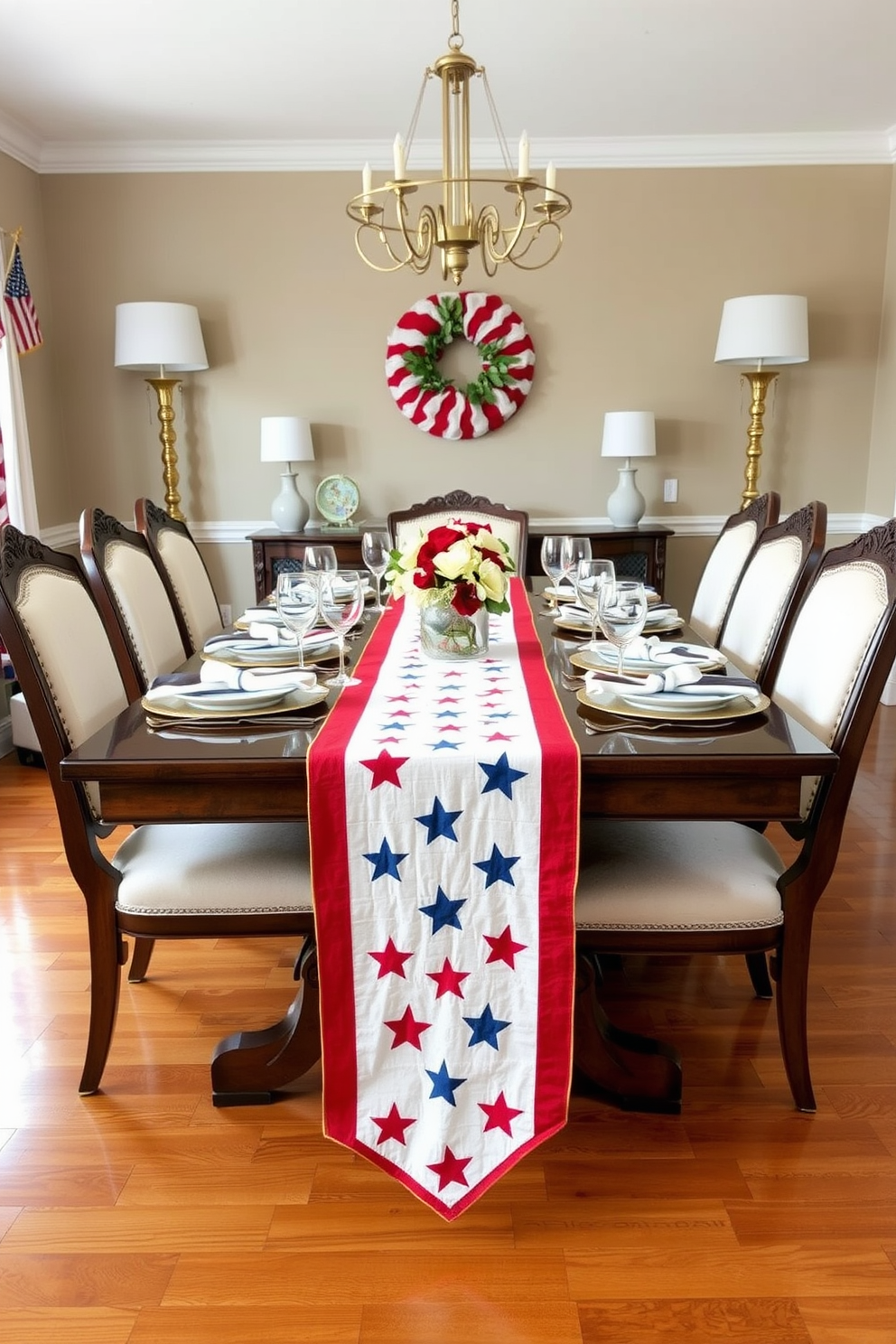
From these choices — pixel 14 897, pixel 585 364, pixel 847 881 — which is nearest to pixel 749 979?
pixel 847 881

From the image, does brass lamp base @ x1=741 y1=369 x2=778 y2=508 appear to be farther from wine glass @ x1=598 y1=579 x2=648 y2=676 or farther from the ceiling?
wine glass @ x1=598 y1=579 x2=648 y2=676

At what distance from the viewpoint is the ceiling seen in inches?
117

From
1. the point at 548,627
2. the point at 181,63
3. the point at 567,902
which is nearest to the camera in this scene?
the point at 567,902

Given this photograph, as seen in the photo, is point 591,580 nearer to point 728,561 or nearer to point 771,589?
point 771,589

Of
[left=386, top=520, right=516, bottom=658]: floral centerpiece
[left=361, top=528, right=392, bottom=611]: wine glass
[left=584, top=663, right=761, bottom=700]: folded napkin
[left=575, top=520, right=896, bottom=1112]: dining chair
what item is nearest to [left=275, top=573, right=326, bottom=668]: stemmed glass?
[left=386, top=520, right=516, bottom=658]: floral centerpiece

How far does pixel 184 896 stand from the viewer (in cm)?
164

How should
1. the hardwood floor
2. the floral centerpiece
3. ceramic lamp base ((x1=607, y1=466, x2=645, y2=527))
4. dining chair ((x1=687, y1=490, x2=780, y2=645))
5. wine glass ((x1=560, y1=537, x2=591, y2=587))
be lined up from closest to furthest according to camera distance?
the hardwood floor
the floral centerpiece
wine glass ((x1=560, y1=537, x2=591, y2=587))
dining chair ((x1=687, y1=490, x2=780, y2=645))
ceramic lamp base ((x1=607, y1=466, x2=645, y2=527))

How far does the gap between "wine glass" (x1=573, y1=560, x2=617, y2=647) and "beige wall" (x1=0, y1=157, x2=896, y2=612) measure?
→ 95.0 inches

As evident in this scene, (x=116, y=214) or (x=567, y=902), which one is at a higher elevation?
(x=116, y=214)

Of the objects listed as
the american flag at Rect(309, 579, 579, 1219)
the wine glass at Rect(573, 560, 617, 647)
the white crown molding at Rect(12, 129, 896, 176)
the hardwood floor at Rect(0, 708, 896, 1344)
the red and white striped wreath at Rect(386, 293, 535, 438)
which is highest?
the white crown molding at Rect(12, 129, 896, 176)

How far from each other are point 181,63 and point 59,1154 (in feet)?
11.2

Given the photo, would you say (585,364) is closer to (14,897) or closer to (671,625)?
(671,625)

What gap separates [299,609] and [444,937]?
69cm

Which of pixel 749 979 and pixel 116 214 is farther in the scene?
pixel 116 214
